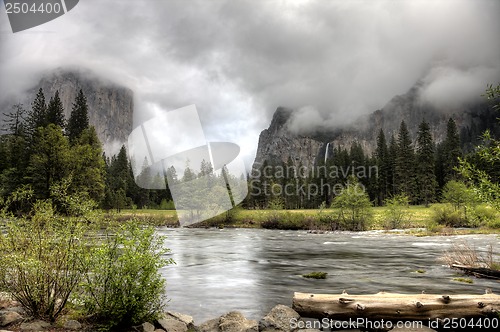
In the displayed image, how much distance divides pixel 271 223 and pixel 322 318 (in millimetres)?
65024

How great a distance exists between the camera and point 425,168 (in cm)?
10800

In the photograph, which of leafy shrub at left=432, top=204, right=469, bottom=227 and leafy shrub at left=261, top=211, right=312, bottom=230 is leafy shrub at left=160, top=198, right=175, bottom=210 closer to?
leafy shrub at left=261, top=211, right=312, bottom=230

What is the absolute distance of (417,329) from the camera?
393 inches

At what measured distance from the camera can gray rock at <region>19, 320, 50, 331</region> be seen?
30.7 feet

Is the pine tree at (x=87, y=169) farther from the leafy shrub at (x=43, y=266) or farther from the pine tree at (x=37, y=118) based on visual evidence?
the leafy shrub at (x=43, y=266)

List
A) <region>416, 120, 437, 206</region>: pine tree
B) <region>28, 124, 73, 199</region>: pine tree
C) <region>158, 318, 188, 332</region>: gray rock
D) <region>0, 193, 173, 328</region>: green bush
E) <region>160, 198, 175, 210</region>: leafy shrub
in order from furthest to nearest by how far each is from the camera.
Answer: <region>160, 198, 175, 210</region>: leafy shrub < <region>416, 120, 437, 206</region>: pine tree < <region>28, 124, 73, 199</region>: pine tree < <region>158, 318, 188, 332</region>: gray rock < <region>0, 193, 173, 328</region>: green bush

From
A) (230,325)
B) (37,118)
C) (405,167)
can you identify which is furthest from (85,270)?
(405,167)

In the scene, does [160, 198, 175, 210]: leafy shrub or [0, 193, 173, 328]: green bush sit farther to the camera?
[160, 198, 175, 210]: leafy shrub

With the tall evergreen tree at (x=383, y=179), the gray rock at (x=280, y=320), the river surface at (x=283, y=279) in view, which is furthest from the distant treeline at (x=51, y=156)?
the tall evergreen tree at (x=383, y=179)

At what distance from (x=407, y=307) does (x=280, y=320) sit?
12.1 feet

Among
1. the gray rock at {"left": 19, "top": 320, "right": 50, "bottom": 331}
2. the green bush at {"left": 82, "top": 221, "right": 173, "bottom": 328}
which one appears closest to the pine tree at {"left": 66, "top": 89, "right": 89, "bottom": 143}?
the gray rock at {"left": 19, "top": 320, "right": 50, "bottom": 331}

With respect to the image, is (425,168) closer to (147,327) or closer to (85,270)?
(147,327)

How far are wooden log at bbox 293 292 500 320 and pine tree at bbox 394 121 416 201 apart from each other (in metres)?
106

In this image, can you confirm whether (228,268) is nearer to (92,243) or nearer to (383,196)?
(92,243)
